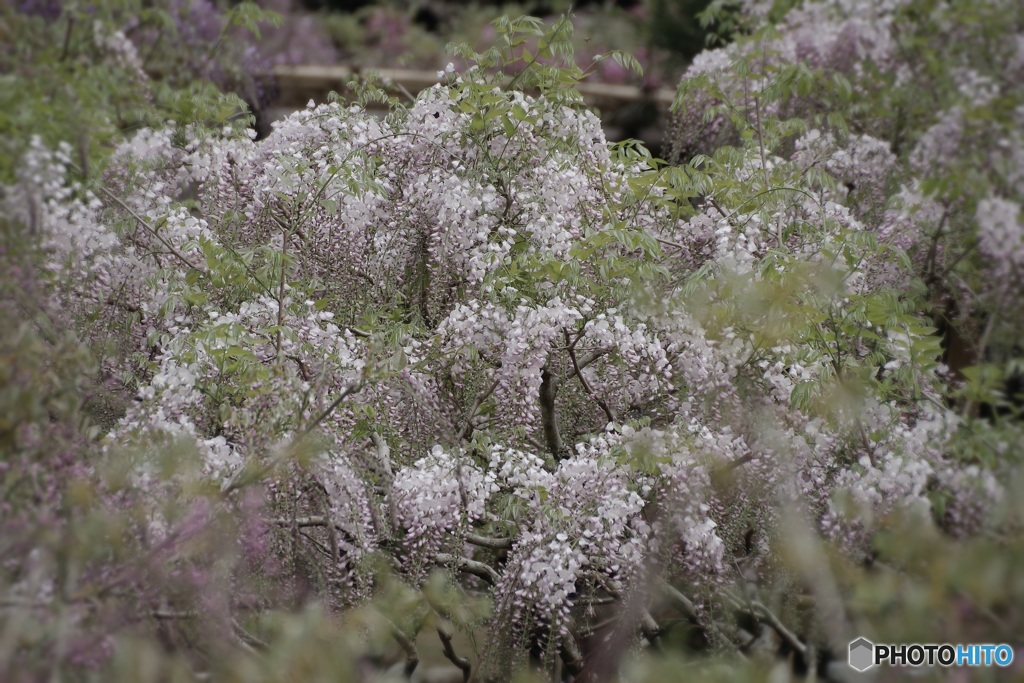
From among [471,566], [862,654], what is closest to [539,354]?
[471,566]

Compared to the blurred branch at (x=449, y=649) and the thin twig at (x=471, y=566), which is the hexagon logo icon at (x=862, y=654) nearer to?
the blurred branch at (x=449, y=649)

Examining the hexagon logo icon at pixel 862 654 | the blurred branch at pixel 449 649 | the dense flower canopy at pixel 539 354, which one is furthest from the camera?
the blurred branch at pixel 449 649

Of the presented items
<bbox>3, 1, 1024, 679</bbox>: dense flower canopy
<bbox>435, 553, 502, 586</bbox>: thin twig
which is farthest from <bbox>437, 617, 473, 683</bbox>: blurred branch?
<bbox>435, 553, 502, 586</bbox>: thin twig

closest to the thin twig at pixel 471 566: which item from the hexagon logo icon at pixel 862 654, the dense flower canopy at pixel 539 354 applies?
the dense flower canopy at pixel 539 354

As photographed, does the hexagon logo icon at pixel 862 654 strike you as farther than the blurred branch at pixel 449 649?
No

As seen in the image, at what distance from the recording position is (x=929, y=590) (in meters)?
1.68

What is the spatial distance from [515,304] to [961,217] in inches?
51.0

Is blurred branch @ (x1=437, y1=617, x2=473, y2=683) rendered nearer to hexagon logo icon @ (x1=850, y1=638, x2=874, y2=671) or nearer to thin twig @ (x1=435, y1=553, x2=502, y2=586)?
thin twig @ (x1=435, y1=553, x2=502, y2=586)

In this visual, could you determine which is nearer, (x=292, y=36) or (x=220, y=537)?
(x=220, y=537)

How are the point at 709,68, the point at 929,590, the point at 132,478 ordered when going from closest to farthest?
Answer: the point at 929,590 → the point at 132,478 → the point at 709,68

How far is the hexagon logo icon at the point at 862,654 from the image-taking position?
183 cm

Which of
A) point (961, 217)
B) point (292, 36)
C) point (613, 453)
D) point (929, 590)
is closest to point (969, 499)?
point (929, 590)

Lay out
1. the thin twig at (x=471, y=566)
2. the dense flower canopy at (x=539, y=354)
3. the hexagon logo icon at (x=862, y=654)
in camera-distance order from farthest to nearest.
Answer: the thin twig at (x=471, y=566) → the dense flower canopy at (x=539, y=354) → the hexagon logo icon at (x=862, y=654)

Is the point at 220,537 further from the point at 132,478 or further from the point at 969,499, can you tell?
the point at 969,499
